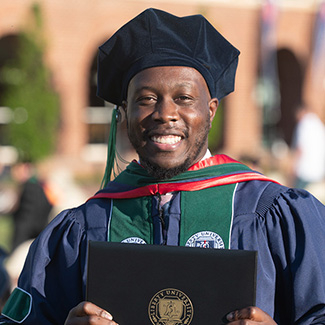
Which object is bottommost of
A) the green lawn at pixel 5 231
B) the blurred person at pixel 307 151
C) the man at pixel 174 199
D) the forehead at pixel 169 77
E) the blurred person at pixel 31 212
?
the green lawn at pixel 5 231

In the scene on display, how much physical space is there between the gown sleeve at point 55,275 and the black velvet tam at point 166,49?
496 millimetres

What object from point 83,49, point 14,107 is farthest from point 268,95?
point 14,107

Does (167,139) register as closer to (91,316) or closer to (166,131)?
(166,131)

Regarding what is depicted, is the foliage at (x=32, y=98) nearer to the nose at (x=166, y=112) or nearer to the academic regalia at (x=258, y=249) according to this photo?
the academic regalia at (x=258, y=249)

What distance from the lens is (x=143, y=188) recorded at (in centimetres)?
193

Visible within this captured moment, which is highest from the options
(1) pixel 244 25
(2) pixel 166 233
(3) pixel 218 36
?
(1) pixel 244 25

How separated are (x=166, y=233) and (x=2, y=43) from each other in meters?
12.6

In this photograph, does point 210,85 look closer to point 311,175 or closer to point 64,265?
point 64,265

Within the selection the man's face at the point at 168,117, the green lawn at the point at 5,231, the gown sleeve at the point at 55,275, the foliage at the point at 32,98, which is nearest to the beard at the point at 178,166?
the man's face at the point at 168,117

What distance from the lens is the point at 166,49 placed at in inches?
73.9

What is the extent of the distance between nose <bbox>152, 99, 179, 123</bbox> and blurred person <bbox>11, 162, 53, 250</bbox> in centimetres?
469

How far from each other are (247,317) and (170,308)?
203 millimetres

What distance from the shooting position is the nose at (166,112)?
1818 mm

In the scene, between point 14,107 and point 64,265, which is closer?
point 64,265
